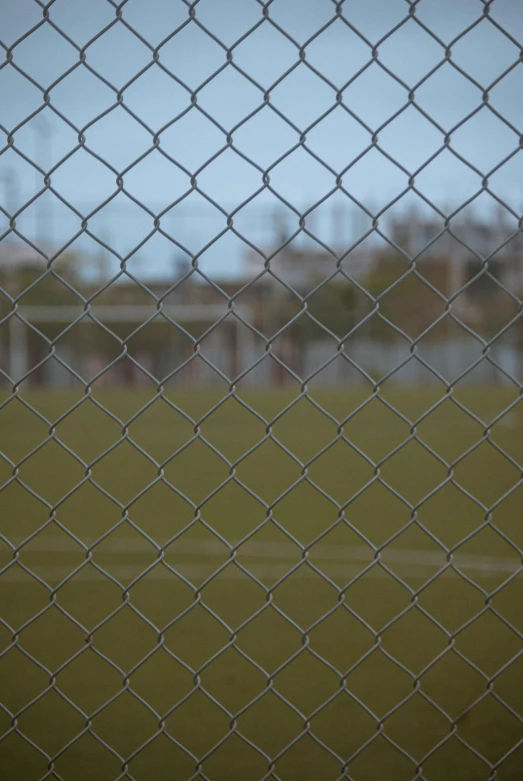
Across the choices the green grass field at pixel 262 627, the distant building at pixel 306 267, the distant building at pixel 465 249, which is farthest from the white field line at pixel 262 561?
the distant building at pixel 306 267

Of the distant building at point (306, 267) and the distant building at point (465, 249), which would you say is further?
the distant building at point (306, 267)

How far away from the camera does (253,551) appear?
13.3ft

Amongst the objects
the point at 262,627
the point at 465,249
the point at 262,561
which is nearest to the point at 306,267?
the point at 465,249

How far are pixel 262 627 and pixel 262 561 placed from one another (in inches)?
39.7

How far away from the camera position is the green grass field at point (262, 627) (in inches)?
56.2

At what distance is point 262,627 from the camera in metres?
2.80

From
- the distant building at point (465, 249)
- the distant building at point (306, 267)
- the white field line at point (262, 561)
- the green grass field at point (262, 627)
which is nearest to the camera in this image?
the green grass field at point (262, 627)

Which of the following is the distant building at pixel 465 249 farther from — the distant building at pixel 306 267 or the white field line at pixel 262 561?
the white field line at pixel 262 561

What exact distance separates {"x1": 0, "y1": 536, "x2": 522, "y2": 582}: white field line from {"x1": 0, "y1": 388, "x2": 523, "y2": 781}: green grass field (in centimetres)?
2

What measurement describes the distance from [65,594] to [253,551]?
1127mm

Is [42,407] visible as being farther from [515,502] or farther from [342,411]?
[515,502]

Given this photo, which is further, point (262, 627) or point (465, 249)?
point (465, 249)

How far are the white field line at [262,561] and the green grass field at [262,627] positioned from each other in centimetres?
2

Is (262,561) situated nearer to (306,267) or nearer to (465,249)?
(465,249)
